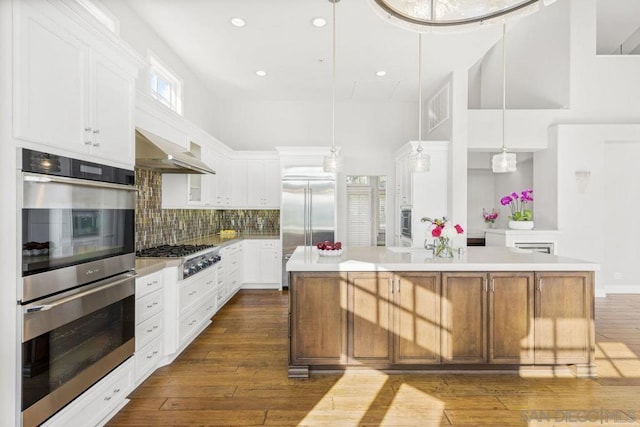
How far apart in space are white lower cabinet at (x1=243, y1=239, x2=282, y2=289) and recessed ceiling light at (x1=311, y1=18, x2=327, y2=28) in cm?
336

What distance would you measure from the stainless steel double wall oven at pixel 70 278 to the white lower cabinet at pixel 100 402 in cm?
6

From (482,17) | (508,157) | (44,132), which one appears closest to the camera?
(44,132)

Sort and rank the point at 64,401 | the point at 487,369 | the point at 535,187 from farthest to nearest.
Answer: the point at 535,187 → the point at 487,369 → the point at 64,401

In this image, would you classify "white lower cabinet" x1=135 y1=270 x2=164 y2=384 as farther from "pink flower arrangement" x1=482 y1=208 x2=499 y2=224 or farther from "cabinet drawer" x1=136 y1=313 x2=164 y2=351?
"pink flower arrangement" x1=482 y1=208 x2=499 y2=224

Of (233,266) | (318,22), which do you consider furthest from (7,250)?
(233,266)

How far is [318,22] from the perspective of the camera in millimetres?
3705

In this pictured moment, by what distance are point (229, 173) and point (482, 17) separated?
4747mm

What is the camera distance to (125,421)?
223cm

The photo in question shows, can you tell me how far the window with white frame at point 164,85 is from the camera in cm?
403

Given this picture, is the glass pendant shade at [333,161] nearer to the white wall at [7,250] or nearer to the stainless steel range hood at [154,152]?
the stainless steel range hood at [154,152]

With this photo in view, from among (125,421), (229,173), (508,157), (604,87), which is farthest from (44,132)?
(604,87)

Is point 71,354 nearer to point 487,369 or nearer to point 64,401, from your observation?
point 64,401

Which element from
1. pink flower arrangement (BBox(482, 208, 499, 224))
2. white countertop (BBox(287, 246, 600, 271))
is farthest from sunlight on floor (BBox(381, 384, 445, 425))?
pink flower arrangement (BBox(482, 208, 499, 224))

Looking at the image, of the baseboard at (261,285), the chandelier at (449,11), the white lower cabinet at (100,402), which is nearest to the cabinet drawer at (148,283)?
the white lower cabinet at (100,402)
